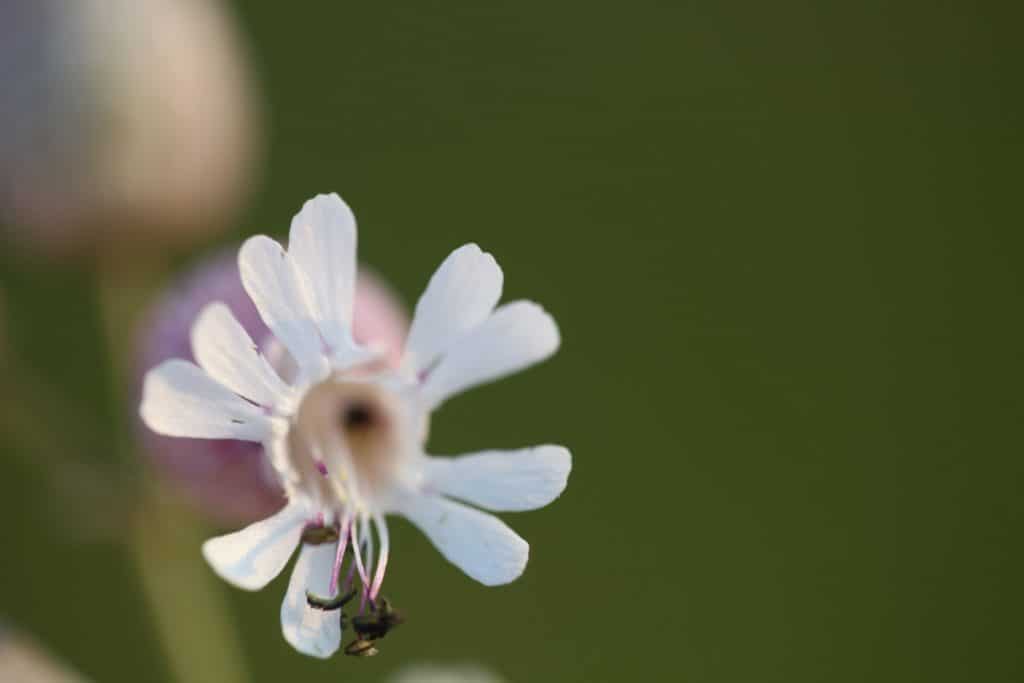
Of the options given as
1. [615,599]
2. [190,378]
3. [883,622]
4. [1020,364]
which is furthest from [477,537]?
[1020,364]

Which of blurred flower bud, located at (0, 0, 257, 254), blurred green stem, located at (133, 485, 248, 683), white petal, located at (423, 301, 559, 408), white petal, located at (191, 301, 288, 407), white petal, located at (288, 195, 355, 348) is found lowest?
blurred green stem, located at (133, 485, 248, 683)

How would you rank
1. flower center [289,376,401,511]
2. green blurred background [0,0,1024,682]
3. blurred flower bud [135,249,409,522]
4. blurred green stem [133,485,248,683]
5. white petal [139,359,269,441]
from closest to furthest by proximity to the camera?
white petal [139,359,269,441] < flower center [289,376,401,511] < blurred flower bud [135,249,409,522] < blurred green stem [133,485,248,683] < green blurred background [0,0,1024,682]

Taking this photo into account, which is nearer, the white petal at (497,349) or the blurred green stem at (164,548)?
the white petal at (497,349)

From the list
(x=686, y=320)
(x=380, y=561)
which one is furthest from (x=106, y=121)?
(x=686, y=320)

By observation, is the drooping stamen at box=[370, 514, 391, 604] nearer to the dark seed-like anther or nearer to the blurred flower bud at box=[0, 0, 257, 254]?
the dark seed-like anther

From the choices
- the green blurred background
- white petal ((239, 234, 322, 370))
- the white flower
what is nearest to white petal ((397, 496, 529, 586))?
the white flower

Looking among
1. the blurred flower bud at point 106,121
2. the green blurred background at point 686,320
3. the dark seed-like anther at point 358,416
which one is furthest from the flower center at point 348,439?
the green blurred background at point 686,320

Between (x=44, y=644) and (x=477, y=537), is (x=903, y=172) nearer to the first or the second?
(x=44, y=644)

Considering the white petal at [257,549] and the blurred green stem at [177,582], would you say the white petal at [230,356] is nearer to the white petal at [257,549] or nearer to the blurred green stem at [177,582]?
the white petal at [257,549]
